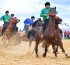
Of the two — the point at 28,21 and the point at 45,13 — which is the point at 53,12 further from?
the point at 28,21

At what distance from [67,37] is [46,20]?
89.2 ft

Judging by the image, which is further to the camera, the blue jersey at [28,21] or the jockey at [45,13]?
the blue jersey at [28,21]

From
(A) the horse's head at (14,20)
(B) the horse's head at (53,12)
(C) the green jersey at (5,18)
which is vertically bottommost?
(B) the horse's head at (53,12)

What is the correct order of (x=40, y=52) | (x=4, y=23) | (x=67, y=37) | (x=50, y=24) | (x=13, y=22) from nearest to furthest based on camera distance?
1. (x=50, y=24)
2. (x=40, y=52)
3. (x=13, y=22)
4. (x=4, y=23)
5. (x=67, y=37)

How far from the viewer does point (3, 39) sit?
1536 centimetres

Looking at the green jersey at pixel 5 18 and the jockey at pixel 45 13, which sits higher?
the green jersey at pixel 5 18

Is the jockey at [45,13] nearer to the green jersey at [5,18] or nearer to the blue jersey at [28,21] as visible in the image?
the blue jersey at [28,21]

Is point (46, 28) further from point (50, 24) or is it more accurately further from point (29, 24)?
point (29, 24)

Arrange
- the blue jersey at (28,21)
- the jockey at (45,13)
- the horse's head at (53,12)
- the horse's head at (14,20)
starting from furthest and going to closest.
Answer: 1. the blue jersey at (28,21)
2. the horse's head at (14,20)
3. the jockey at (45,13)
4. the horse's head at (53,12)

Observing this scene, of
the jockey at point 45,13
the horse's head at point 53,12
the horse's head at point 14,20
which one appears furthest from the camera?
the horse's head at point 14,20

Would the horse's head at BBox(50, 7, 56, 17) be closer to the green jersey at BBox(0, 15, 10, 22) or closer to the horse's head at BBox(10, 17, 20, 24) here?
the horse's head at BBox(10, 17, 20, 24)

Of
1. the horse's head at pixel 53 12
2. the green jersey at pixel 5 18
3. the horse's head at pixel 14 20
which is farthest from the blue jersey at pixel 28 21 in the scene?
the horse's head at pixel 53 12

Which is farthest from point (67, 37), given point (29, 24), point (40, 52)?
point (40, 52)

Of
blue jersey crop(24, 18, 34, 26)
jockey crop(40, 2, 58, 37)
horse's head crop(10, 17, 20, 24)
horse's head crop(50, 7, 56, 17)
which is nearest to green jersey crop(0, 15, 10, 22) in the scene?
horse's head crop(10, 17, 20, 24)
